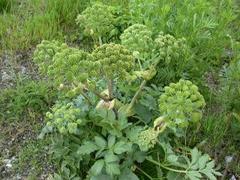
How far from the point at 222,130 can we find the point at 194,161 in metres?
0.64

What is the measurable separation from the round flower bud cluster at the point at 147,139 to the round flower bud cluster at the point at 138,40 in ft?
1.66

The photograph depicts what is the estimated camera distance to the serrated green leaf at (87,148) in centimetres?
274

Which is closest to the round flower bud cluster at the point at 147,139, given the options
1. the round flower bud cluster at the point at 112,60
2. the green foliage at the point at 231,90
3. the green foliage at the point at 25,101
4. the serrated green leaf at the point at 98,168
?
the serrated green leaf at the point at 98,168

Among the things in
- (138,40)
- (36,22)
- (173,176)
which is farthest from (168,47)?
(36,22)

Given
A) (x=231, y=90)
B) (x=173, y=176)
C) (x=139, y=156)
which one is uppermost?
(x=231, y=90)

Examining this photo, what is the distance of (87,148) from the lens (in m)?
2.75

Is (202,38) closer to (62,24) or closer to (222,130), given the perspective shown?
(222,130)

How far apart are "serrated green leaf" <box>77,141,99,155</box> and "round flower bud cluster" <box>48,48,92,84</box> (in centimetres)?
38

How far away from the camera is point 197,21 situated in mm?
3475

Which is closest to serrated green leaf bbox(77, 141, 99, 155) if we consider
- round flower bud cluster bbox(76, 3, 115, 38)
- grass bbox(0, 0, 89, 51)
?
round flower bud cluster bbox(76, 3, 115, 38)

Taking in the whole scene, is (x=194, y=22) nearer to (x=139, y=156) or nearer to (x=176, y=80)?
(x=176, y=80)

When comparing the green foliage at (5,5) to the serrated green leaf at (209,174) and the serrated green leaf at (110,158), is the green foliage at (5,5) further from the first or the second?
the serrated green leaf at (209,174)

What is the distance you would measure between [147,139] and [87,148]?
0.35 meters

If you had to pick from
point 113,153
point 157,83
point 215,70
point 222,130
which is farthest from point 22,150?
point 215,70
